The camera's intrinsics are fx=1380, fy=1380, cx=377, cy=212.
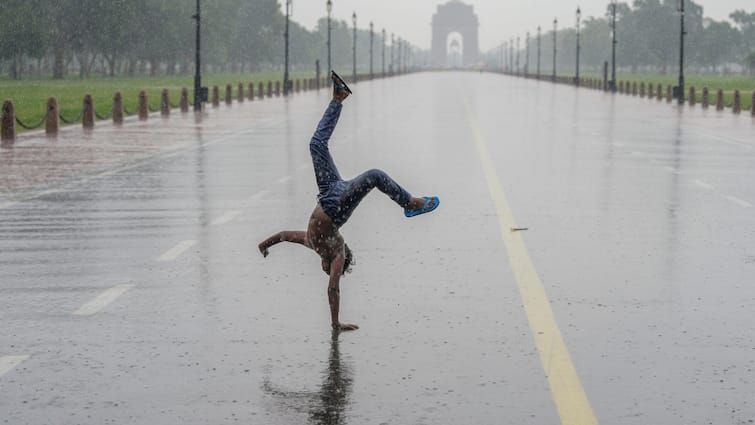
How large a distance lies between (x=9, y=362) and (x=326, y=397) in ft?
6.09

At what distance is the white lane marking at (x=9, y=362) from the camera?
708 cm

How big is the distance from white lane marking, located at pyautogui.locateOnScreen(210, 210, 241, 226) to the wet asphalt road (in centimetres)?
3

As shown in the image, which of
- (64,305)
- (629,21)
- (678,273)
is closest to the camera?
(64,305)

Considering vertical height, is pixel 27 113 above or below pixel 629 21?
below

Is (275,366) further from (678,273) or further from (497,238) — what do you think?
(497,238)

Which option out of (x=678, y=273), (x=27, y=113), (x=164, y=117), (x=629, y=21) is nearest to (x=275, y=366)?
(x=678, y=273)

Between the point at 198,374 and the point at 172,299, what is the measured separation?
2314 millimetres

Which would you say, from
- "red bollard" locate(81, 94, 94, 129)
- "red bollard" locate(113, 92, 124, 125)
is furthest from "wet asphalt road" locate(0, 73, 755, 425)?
"red bollard" locate(113, 92, 124, 125)

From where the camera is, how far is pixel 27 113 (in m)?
45.0

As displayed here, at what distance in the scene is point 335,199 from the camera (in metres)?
8.44

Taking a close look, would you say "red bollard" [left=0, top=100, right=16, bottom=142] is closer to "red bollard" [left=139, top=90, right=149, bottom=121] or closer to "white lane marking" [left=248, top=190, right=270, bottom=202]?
"red bollard" [left=139, top=90, right=149, bottom=121]

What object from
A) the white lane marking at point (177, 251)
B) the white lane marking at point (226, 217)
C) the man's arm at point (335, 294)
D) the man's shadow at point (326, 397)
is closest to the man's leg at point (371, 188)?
the man's arm at point (335, 294)

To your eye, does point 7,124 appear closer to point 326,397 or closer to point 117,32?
point 326,397

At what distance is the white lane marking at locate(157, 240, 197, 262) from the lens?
1120 centimetres
